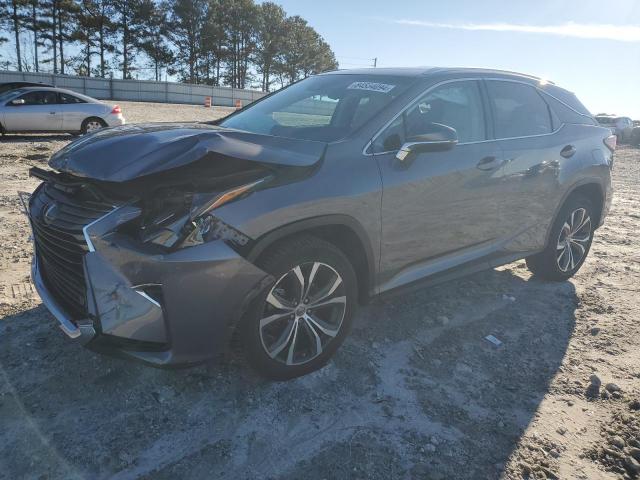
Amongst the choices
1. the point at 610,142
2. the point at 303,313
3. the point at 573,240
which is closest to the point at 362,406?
the point at 303,313

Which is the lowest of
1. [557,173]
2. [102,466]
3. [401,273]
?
[102,466]

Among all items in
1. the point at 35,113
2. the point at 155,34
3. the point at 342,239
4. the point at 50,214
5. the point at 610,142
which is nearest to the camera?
the point at 50,214

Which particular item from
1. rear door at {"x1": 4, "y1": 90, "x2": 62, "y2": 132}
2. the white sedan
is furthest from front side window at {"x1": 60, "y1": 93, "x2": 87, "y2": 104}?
rear door at {"x1": 4, "y1": 90, "x2": 62, "y2": 132}

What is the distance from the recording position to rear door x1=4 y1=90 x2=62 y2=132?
12.8 metres

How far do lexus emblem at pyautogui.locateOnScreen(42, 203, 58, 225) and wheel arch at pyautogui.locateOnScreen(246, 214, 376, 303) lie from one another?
1122 millimetres

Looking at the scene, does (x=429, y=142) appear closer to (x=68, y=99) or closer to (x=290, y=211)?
(x=290, y=211)

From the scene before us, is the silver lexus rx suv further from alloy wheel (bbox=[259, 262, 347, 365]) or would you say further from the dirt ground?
the dirt ground

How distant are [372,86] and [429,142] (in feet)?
2.57

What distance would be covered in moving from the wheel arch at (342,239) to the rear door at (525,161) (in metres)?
1.42

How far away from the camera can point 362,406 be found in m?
2.99

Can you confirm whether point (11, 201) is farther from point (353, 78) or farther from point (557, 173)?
point (557, 173)

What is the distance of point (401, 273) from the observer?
3.50m


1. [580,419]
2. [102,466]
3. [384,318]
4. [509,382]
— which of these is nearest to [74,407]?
[102,466]

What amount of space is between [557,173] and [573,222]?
74cm
